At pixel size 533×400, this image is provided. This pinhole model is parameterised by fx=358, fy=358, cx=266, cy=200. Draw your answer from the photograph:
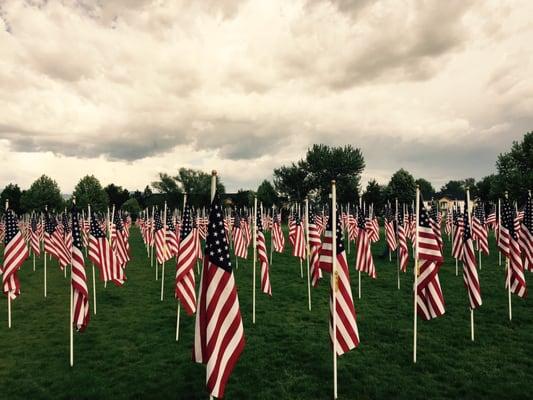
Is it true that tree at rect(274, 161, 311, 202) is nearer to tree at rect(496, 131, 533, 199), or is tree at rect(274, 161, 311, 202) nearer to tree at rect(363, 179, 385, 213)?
tree at rect(363, 179, 385, 213)

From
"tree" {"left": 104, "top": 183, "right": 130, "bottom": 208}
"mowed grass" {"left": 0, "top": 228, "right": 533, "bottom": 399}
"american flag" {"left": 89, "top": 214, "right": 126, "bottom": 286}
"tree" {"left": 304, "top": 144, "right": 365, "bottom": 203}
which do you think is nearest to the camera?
"mowed grass" {"left": 0, "top": 228, "right": 533, "bottom": 399}

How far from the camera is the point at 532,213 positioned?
16484 mm

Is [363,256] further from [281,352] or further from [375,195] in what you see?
[375,195]

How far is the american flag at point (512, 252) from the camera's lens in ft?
48.4

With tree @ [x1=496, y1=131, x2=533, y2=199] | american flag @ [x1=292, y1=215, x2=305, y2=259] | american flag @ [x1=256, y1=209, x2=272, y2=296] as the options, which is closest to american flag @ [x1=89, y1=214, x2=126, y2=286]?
american flag @ [x1=256, y1=209, x2=272, y2=296]

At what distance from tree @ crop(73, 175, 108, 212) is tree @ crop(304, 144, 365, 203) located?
57839 millimetres

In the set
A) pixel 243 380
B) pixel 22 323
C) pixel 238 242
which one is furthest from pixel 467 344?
pixel 22 323

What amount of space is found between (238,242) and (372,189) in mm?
65125

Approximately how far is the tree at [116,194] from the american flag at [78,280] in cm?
11486

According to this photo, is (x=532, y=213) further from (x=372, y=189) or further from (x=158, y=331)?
(x=372, y=189)

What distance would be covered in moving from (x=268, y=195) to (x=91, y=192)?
1952 inches

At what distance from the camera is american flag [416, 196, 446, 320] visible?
11.6 metres

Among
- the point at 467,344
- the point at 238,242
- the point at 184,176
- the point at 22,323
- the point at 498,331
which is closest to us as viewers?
the point at 467,344

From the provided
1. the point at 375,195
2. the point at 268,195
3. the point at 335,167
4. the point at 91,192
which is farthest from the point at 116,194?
the point at 375,195
